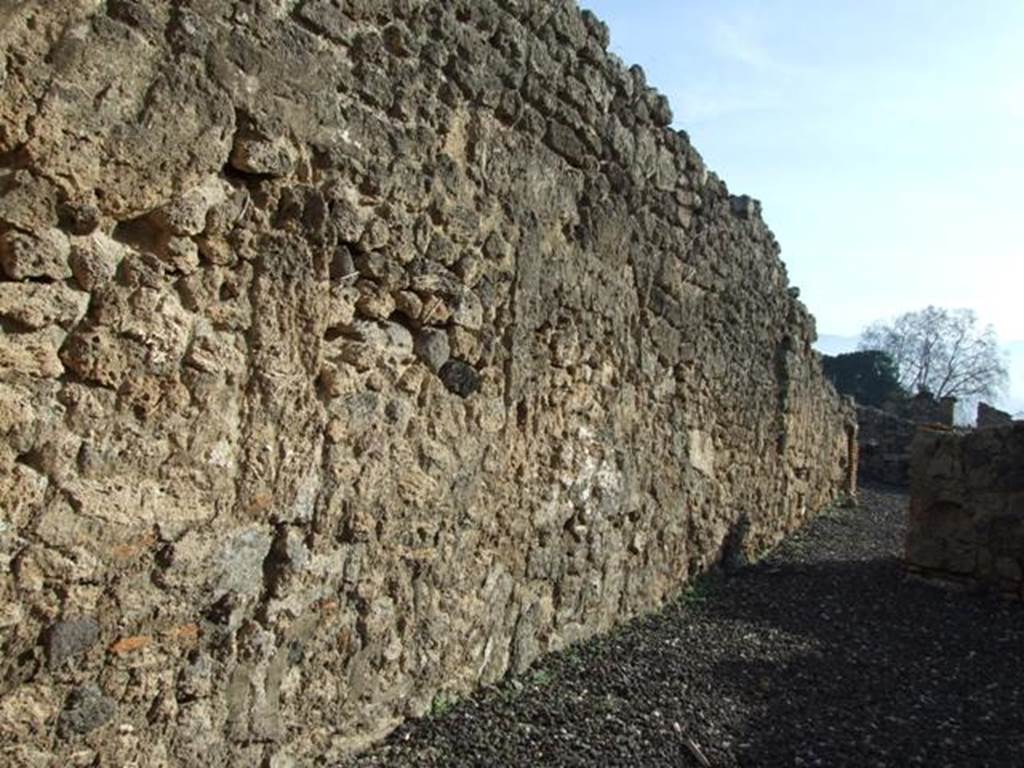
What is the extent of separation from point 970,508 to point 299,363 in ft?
18.2

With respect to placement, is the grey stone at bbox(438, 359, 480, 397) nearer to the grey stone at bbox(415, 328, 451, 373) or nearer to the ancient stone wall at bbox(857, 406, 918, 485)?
the grey stone at bbox(415, 328, 451, 373)

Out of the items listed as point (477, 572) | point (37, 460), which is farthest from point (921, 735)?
point (37, 460)

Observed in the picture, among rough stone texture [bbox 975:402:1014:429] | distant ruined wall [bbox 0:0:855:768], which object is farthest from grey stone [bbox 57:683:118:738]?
rough stone texture [bbox 975:402:1014:429]

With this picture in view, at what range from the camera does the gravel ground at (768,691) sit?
3.41 meters

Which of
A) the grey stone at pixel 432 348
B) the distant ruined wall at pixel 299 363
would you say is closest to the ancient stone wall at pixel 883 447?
the distant ruined wall at pixel 299 363

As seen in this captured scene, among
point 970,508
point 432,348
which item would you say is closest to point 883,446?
point 970,508

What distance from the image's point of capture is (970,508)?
667 cm

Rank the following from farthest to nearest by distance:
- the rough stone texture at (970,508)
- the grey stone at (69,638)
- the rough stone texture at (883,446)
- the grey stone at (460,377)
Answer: the rough stone texture at (883,446), the rough stone texture at (970,508), the grey stone at (460,377), the grey stone at (69,638)

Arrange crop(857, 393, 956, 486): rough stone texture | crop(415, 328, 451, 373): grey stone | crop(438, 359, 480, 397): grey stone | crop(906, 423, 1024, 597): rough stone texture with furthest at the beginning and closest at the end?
crop(857, 393, 956, 486): rough stone texture → crop(906, 423, 1024, 597): rough stone texture → crop(438, 359, 480, 397): grey stone → crop(415, 328, 451, 373): grey stone

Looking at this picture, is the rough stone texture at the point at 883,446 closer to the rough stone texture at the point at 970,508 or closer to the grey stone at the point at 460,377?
the rough stone texture at the point at 970,508

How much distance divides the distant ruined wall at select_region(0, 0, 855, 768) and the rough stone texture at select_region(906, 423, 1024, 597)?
308 centimetres

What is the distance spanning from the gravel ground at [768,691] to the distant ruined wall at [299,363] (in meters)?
0.22

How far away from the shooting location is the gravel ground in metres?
3.41

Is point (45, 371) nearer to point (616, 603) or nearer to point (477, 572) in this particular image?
point (477, 572)
